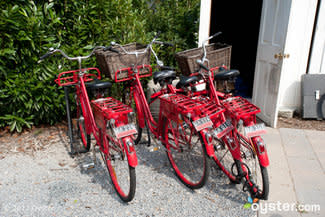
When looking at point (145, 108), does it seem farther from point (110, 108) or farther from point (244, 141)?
point (244, 141)

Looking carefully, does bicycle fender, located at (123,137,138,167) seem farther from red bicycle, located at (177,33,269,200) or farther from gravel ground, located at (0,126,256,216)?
red bicycle, located at (177,33,269,200)

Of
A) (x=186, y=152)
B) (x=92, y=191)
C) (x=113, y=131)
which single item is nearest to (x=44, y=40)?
(x=113, y=131)

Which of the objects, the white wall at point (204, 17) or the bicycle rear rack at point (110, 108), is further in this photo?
the white wall at point (204, 17)

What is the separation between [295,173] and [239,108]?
141 centimetres

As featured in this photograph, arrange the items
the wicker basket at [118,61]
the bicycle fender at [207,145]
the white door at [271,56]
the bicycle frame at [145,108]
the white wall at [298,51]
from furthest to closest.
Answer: the white wall at [298,51]
the white door at [271,56]
the wicker basket at [118,61]
the bicycle frame at [145,108]
the bicycle fender at [207,145]

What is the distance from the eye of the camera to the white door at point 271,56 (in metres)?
4.36

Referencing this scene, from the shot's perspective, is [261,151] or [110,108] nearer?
[261,151]

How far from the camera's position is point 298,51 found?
5043 mm

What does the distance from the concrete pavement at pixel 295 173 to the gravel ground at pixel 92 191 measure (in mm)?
408

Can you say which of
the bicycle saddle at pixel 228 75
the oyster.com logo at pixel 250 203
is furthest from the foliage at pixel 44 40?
the oyster.com logo at pixel 250 203

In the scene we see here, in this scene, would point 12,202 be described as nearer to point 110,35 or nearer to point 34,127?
point 34,127

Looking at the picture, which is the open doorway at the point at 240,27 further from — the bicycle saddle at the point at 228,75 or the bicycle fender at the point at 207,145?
the bicycle fender at the point at 207,145

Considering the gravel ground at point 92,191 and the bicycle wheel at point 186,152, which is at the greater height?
the bicycle wheel at point 186,152

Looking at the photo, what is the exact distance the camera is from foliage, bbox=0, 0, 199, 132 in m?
4.06
